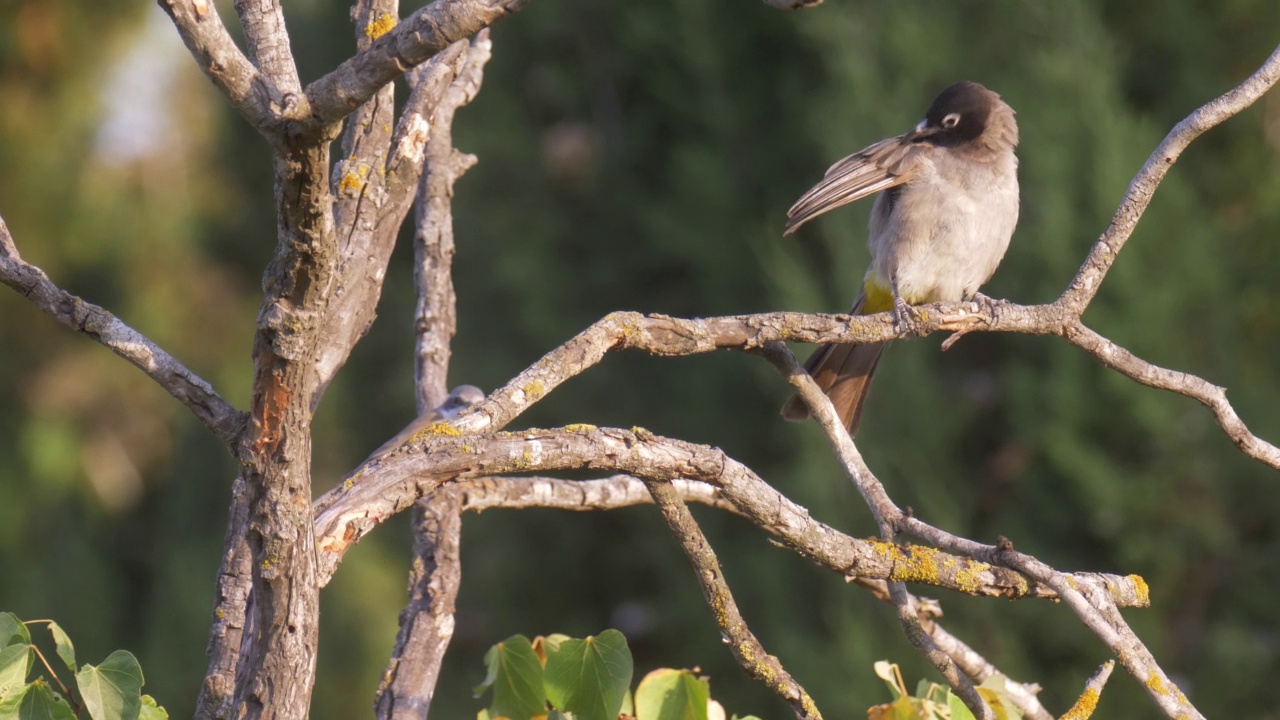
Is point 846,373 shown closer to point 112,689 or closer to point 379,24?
point 379,24

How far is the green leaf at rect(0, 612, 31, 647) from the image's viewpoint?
1578 millimetres

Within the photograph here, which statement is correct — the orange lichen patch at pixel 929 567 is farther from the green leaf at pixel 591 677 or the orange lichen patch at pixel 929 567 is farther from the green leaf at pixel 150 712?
the green leaf at pixel 150 712

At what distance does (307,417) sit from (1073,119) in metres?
5.06

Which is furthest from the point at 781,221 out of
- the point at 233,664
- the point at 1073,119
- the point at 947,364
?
the point at 233,664

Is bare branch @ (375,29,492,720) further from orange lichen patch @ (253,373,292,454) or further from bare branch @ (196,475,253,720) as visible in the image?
orange lichen patch @ (253,373,292,454)

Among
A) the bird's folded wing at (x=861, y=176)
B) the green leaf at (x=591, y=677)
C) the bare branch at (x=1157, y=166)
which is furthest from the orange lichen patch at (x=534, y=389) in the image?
the bird's folded wing at (x=861, y=176)

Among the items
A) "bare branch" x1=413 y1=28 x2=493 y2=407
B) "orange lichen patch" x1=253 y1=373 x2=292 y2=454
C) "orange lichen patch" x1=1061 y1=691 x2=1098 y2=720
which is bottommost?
"orange lichen patch" x1=1061 y1=691 x2=1098 y2=720

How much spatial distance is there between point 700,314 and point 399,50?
245 inches

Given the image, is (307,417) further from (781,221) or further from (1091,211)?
(781,221)

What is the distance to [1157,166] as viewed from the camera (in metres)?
2.27

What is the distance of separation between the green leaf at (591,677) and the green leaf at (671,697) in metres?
0.03

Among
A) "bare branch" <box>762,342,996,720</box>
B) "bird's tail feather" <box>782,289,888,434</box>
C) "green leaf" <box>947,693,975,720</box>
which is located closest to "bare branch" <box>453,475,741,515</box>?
"bare branch" <box>762,342,996,720</box>

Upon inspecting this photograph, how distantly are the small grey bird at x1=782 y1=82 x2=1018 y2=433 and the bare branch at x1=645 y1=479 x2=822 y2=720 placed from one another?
1860 mm

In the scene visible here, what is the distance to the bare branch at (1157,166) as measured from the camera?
217 cm
